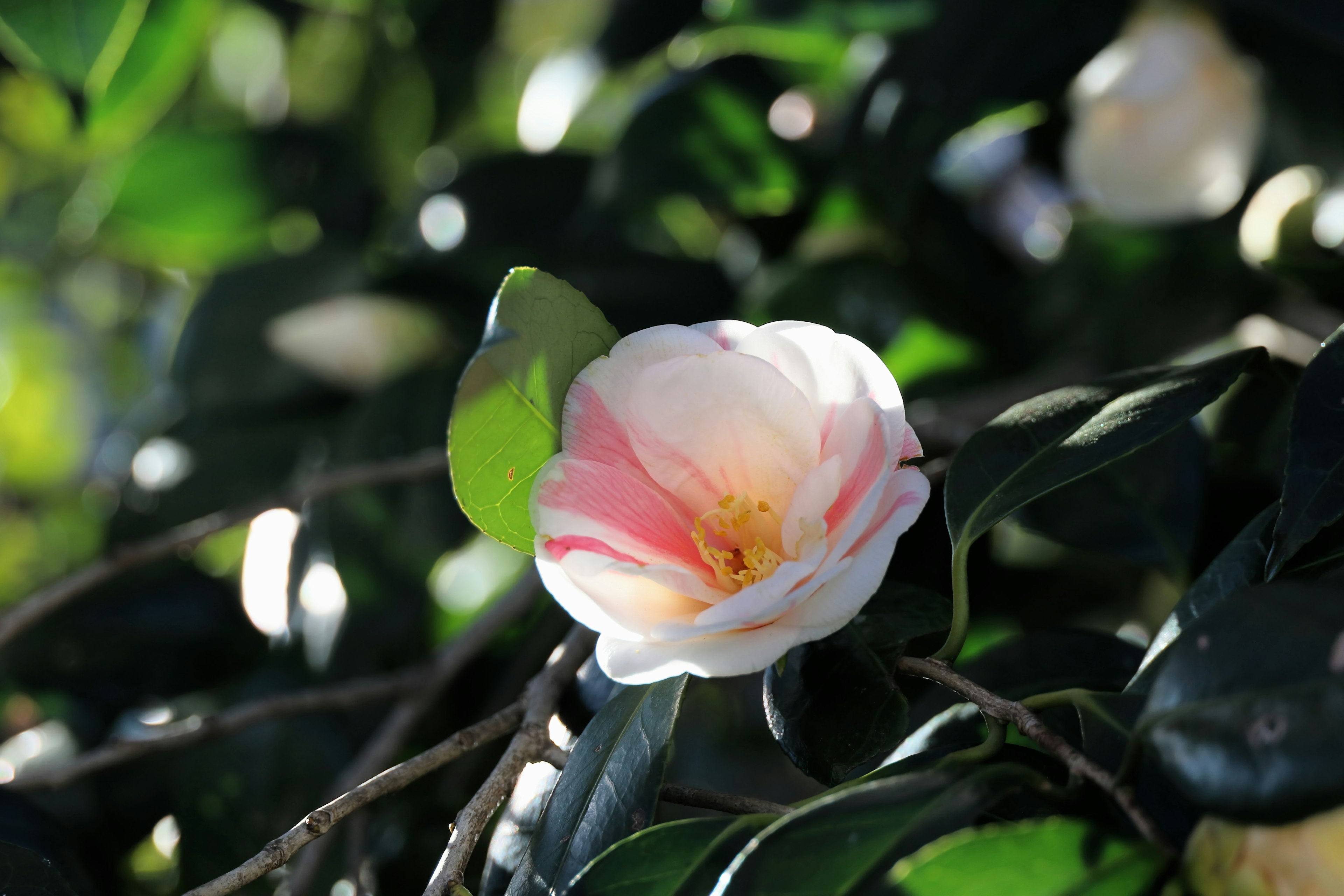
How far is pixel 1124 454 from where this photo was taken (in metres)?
0.39

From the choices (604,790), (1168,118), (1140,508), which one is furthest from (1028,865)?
(1168,118)

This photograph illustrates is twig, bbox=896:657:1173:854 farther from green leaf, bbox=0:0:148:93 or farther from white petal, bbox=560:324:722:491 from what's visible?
green leaf, bbox=0:0:148:93

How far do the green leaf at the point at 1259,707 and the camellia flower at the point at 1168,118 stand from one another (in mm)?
661

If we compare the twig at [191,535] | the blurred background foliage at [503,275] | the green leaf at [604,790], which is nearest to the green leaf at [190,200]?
the blurred background foliage at [503,275]

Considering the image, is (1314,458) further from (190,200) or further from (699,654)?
(190,200)

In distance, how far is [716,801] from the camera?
1.34ft

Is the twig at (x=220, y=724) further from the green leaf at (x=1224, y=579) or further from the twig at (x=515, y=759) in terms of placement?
the green leaf at (x=1224, y=579)

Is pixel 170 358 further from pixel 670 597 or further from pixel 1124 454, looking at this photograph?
pixel 1124 454

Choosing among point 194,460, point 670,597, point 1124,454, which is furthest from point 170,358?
point 1124,454

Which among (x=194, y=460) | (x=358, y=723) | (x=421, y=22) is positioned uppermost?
(x=421, y=22)

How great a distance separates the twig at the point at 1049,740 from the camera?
33 centimetres

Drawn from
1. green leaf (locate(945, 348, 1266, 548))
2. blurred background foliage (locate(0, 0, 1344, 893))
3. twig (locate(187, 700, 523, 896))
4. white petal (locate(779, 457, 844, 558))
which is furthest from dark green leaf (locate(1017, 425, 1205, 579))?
twig (locate(187, 700, 523, 896))

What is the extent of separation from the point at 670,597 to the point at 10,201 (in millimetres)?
1470

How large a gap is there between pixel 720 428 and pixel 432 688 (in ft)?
1.28
